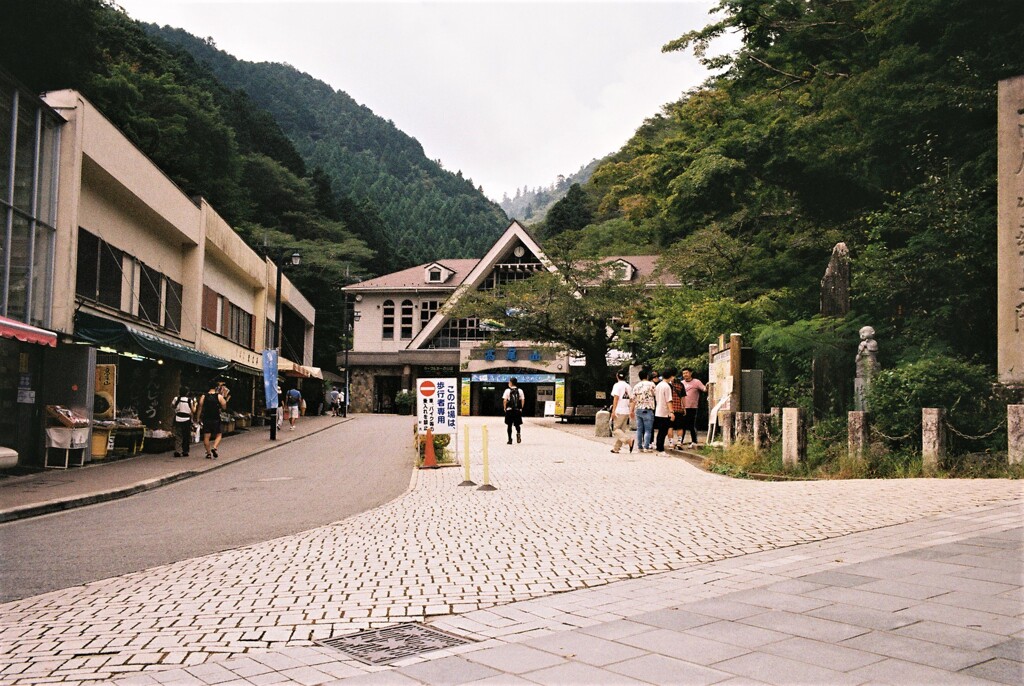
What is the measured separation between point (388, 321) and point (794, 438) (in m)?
47.4

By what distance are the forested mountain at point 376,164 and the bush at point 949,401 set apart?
6954cm

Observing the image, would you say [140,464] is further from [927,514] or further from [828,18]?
[828,18]

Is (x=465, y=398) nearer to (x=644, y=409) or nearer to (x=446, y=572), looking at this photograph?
(x=644, y=409)

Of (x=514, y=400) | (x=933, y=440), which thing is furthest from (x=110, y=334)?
(x=933, y=440)

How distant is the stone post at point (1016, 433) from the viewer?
11.7m

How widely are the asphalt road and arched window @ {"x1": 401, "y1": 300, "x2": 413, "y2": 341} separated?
39.3 m

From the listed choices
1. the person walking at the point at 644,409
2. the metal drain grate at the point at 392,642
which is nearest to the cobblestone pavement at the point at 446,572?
→ the metal drain grate at the point at 392,642

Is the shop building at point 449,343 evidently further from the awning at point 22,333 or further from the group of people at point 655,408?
the awning at point 22,333

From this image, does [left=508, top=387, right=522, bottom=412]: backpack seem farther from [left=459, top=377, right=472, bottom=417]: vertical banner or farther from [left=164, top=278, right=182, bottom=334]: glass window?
[left=459, top=377, right=472, bottom=417]: vertical banner

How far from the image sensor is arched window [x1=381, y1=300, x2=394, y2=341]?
59.2 meters

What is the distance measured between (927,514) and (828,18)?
2182cm

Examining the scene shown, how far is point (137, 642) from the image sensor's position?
4945 mm

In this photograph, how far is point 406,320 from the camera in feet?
193

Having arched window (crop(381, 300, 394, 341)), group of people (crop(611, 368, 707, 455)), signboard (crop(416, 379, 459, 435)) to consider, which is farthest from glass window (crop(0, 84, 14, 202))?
arched window (crop(381, 300, 394, 341))
